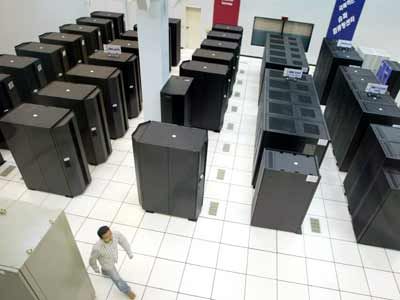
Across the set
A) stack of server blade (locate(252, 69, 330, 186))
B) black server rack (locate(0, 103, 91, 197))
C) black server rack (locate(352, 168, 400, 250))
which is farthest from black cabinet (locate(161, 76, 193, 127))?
black server rack (locate(352, 168, 400, 250))

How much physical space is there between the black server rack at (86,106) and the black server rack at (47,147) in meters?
0.39

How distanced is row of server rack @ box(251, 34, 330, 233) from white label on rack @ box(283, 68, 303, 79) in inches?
11.3

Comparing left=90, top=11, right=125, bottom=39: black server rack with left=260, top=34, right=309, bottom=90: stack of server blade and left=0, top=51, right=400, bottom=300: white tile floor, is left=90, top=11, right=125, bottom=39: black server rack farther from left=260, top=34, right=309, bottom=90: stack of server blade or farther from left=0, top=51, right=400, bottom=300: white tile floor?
left=0, top=51, right=400, bottom=300: white tile floor

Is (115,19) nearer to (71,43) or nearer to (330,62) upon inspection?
(71,43)

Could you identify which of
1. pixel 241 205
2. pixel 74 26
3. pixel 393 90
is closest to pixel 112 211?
pixel 241 205

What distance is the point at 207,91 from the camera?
599cm

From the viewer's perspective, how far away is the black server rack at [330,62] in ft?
24.1

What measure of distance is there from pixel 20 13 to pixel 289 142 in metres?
8.20

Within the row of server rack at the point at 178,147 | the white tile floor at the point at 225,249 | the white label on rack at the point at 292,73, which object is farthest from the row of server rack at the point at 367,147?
the row of server rack at the point at 178,147

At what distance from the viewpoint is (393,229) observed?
4031 millimetres

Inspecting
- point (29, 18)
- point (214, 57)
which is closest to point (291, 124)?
point (214, 57)

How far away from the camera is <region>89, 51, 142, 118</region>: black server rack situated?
20.2 ft

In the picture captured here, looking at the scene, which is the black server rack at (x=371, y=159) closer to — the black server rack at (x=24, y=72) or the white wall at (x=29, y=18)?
the black server rack at (x=24, y=72)

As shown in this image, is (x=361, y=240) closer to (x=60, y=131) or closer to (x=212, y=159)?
(x=212, y=159)
